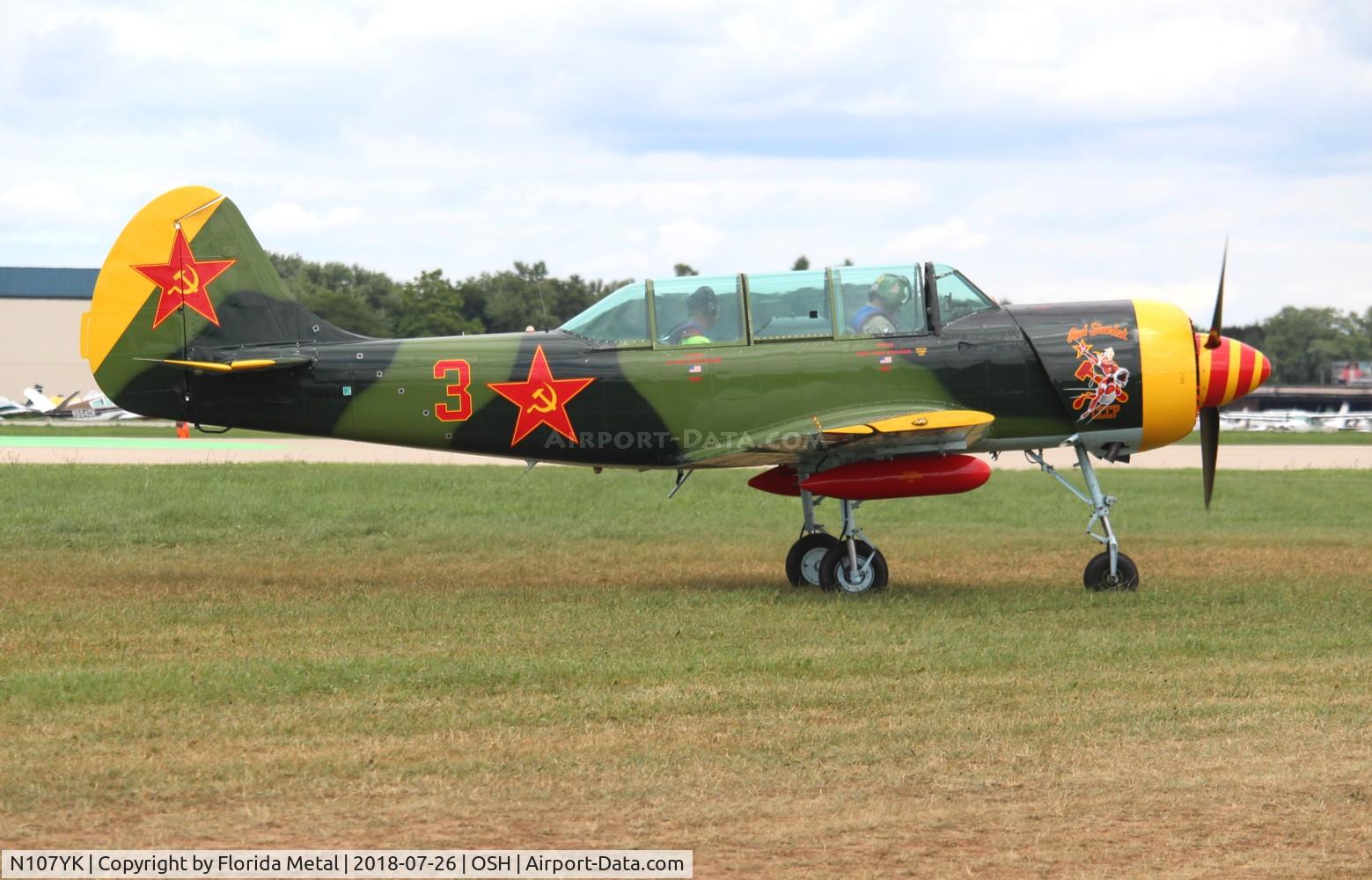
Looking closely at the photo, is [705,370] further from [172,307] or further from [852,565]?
[172,307]

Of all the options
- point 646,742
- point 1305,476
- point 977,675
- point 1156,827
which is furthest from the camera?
point 1305,476

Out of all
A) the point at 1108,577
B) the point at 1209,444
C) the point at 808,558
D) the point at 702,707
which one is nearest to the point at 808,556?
the point at 808,558

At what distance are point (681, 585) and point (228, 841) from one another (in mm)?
8510

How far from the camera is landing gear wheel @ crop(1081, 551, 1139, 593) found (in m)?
13.4

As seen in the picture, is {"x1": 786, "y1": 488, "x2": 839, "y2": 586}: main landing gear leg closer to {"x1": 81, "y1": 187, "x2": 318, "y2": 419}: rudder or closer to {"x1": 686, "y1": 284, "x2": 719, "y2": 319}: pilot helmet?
{"x1": 686, "y1": 284, "x2": 719, "y2": 319}: pilot helmet

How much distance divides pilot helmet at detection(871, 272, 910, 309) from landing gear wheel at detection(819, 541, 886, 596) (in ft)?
7.20

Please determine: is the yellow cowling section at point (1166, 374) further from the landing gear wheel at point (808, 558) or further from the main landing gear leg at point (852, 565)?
the landing gear wheel at point (808, 558)

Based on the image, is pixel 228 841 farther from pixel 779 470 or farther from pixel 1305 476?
pixel 1305 476

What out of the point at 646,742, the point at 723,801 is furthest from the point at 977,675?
the point at 723,801

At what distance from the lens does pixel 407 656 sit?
395 inches

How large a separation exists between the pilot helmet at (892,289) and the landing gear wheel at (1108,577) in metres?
2.96

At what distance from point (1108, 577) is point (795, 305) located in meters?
3.78

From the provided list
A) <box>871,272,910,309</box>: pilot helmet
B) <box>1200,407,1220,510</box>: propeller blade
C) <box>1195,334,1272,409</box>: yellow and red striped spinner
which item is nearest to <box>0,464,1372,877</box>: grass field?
<box>1200,407,1220,510</box>: propeller blade

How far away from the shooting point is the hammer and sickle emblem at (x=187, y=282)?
1358 centimetres
